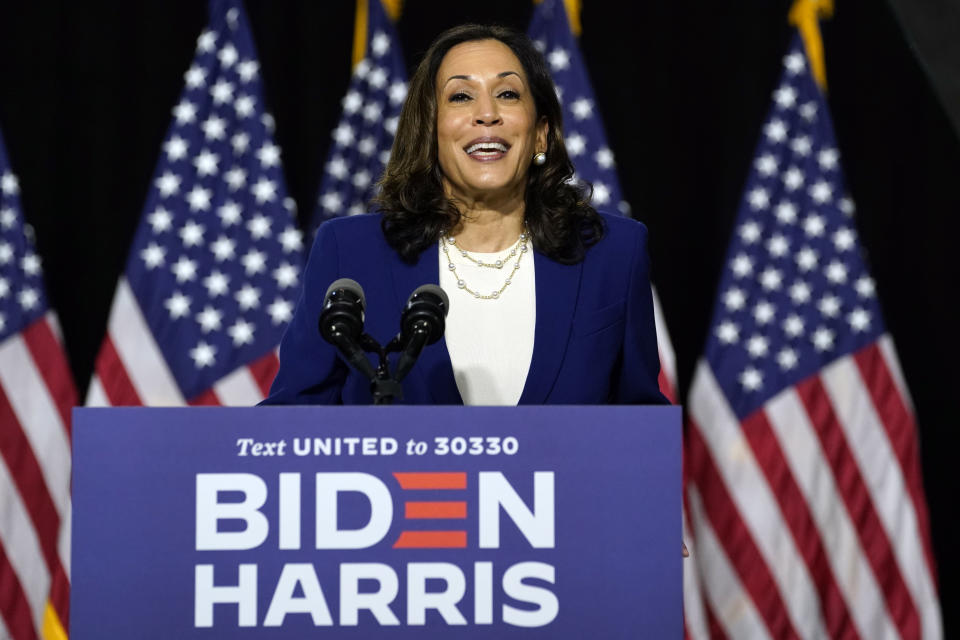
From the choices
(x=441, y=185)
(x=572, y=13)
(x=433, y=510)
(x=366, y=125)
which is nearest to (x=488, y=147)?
(x=441, y=185)

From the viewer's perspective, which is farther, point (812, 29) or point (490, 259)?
point (812, 29)

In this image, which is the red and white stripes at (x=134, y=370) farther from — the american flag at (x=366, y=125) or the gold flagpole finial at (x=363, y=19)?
the gold flagpole finial at (x=363, y=19)

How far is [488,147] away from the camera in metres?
1.99

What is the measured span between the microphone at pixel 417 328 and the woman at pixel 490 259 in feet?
1.30

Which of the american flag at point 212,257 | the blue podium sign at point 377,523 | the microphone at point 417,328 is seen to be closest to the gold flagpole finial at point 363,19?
the american flag at point 212,257

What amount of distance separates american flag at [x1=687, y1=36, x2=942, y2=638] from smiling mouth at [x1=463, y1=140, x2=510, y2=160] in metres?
2.09

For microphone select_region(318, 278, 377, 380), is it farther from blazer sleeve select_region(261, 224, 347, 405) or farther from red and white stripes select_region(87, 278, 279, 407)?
red and white stripes select_region(87, 278, 279, 407)

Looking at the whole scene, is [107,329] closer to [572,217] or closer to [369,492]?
[572,217]

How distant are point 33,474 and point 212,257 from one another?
2.98 feet

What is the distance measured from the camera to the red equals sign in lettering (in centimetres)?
124

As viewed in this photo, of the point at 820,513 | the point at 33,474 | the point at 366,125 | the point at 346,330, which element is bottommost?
the point at 346,330

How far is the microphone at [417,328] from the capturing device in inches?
54.8

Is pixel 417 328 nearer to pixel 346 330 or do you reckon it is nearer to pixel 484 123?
pixel 346 330

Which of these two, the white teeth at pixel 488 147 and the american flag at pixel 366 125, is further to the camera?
the american flag at pixel 366 125
